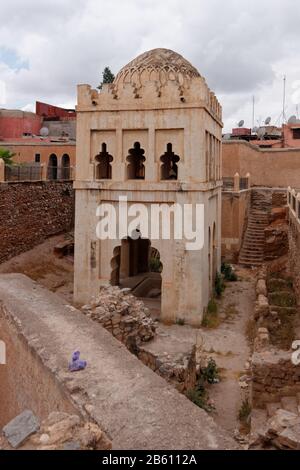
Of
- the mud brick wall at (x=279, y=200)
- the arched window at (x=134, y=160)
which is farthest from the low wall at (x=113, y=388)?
the mud brick wall at (x=279, y=200)

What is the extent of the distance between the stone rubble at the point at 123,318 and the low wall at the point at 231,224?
12.2m

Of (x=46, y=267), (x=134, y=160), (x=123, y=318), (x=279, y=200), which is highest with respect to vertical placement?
A: (x=134, y=160)

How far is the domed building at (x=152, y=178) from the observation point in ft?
43.9

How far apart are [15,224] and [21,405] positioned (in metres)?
13.4

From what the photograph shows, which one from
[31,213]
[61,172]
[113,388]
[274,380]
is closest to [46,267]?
[31,213]

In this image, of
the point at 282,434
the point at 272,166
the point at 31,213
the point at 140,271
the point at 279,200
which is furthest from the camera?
the point at 272,166

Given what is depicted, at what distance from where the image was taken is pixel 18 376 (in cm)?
774

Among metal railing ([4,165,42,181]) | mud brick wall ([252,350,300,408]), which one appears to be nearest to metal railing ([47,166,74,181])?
metal railing ([4,165,42,181])

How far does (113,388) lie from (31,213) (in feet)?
53.4

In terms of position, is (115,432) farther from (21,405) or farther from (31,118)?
(31,118)

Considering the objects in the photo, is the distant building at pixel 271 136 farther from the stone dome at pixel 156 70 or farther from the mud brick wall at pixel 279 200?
the stone dome at pixel 156 70

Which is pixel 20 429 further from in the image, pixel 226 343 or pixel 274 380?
pixel 226 343

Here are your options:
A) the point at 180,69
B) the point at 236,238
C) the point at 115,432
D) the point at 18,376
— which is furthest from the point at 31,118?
the point at 115,432

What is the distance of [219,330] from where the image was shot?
43.0ft
